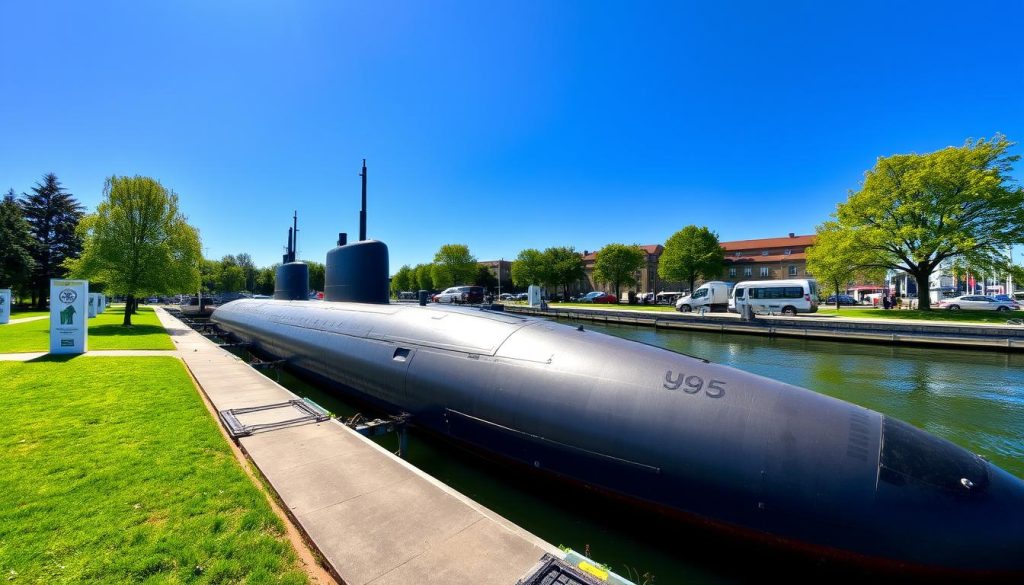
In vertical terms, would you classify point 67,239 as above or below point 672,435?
above

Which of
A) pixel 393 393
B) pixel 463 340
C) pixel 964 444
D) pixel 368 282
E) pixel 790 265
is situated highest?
pixel 790 265

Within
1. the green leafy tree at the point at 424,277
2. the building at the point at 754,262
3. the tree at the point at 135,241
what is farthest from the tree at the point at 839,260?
the green leafy tree at the point at 424,277

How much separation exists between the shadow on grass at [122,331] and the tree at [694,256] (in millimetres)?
53562

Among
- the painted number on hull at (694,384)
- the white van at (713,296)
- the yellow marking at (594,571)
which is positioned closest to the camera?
the yellow marking at (594,571)

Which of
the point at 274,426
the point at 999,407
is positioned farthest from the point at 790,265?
the point at 274,426

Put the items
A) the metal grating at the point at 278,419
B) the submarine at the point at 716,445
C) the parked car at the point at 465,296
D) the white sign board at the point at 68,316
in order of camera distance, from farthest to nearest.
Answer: the parked car at the point at 465,296
the white sign board at the point at 68,316
the metal grating at the point at 278,419
the submarine at the point at 716,445

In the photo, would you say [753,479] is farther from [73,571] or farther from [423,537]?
[73,571]

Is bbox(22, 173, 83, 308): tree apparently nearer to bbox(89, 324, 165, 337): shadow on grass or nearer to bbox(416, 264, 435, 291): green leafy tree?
bbox(89, 324, 165, 337): shadow on grass

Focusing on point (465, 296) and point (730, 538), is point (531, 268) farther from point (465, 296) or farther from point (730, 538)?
point (730, 538)

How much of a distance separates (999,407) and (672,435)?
11384 millimetres

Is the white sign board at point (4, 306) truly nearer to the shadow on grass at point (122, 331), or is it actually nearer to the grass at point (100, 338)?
the grass at point (100, 338)

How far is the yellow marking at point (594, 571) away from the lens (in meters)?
2.87

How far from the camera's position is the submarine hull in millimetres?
3318

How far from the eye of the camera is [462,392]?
19.8 ft
